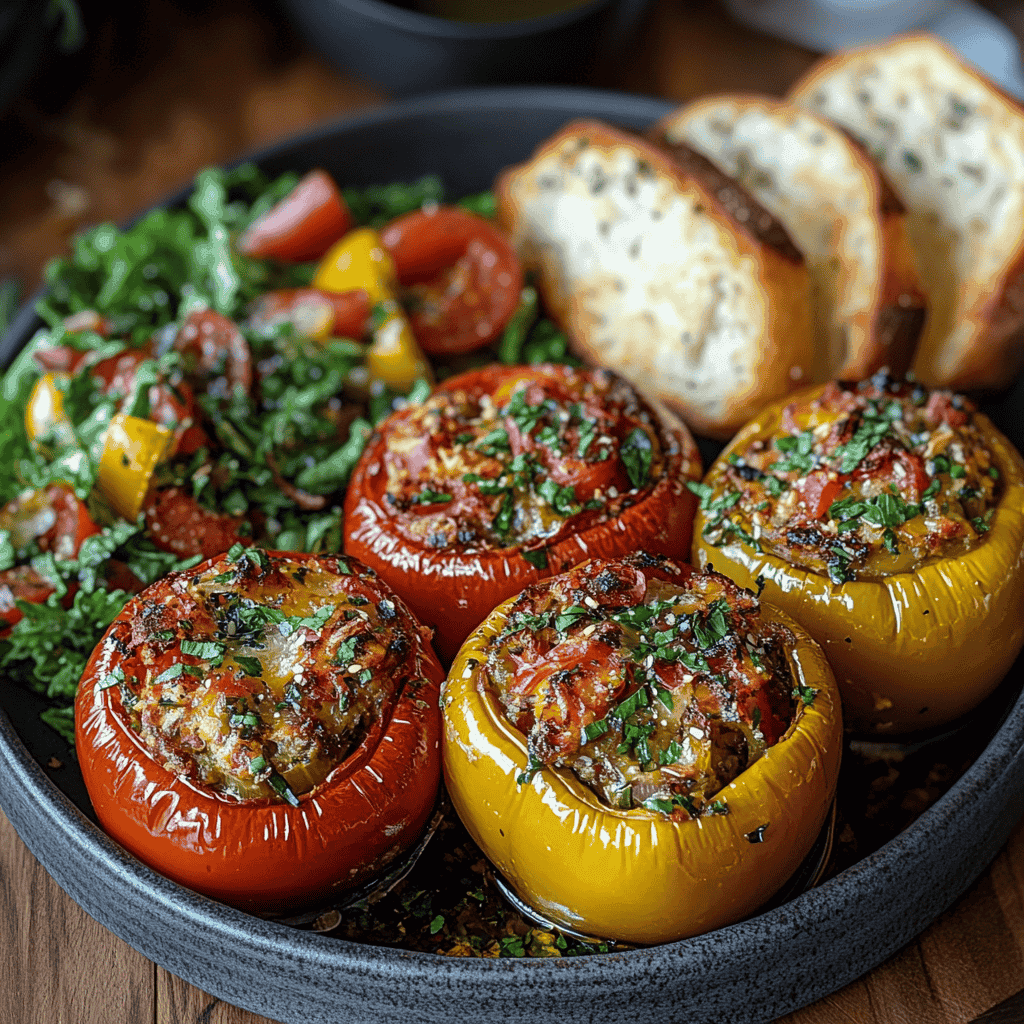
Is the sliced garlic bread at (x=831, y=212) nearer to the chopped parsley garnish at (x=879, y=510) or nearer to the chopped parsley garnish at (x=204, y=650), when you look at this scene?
the chopped parsley garnish at (x=879, y=510)

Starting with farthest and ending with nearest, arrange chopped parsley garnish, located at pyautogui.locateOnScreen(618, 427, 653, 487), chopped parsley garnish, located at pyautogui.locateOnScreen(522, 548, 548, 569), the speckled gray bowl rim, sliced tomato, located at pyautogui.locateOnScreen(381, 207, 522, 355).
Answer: the speckled gray bowl rim → sliced tomato, located at pyautogui.locateOnScreen(381, 207, 522, 355) → chopped parsley garnish, located at pyautogui.locateOnScreen(618, 427, 653, 487) → chopped parsley garnish, located at pyautogui.locateOnScreen(522, 548, 548, 569)

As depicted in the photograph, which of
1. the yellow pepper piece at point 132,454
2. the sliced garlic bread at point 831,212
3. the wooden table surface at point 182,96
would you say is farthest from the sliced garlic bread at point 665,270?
the yellow pepper piece at point 132,454

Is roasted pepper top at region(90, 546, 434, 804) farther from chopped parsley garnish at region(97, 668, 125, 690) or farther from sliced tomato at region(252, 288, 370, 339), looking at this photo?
sliced tomato at region(252, 288, 370, 339)

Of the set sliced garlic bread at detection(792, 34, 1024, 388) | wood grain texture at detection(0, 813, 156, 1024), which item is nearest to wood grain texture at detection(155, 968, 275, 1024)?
wood grain texture at detection(0, 813, 156, 1024)

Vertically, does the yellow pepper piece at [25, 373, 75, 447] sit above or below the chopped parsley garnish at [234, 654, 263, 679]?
below

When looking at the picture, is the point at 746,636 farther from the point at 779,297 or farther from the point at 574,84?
the point at 574,84

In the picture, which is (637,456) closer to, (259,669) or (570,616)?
(570,616)
